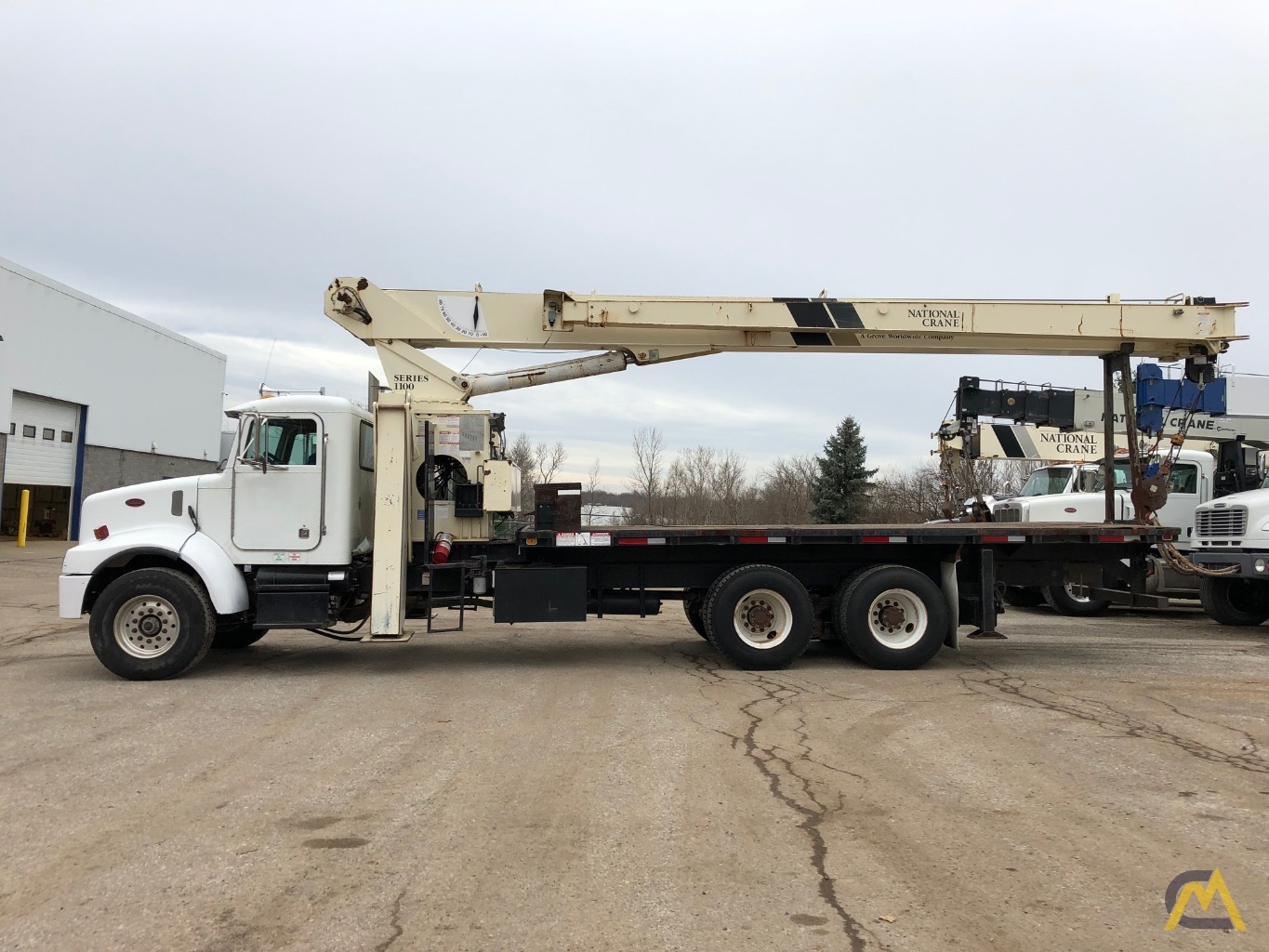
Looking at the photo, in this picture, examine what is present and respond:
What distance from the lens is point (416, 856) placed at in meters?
4.37

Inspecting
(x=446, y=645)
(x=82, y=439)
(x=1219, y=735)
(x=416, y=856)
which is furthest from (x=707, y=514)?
(x=416, y=856)

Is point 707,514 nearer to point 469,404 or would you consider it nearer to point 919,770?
point 469,404

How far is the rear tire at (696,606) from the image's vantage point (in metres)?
10.2

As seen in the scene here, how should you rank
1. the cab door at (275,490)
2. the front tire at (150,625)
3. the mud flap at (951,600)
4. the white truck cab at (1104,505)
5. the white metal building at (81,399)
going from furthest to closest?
the white metal building at (81,399) → the white truck cab at (1104,505) → the mud flap at (951,600) → the cab door at (275,490) → the front tire at (150,625)

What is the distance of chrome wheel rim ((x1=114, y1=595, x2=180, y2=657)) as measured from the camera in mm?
8617

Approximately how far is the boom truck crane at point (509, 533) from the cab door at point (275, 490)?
0.02m

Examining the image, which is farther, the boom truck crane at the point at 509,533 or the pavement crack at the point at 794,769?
the boom truck crane at the point at 509,533

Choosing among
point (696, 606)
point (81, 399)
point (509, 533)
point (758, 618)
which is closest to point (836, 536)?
point (758, 618)

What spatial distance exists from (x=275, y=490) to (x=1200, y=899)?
8179 mm

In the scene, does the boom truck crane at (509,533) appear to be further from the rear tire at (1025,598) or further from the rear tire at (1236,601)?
the rear tire at (1025,598)

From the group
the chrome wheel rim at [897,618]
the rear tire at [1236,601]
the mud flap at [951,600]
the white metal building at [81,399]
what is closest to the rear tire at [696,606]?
the chrome wheel rim at [897,618]

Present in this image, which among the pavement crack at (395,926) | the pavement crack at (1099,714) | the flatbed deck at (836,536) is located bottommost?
the pavement crack at (395,926)

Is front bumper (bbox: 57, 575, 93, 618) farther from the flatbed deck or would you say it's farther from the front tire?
the flatbed deck

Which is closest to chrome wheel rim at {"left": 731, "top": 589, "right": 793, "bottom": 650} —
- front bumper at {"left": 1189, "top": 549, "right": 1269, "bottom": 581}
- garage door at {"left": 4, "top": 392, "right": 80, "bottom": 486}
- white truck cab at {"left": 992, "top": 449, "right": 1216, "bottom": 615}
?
front bumper at {"left": 1189, "top": 549, "right": 1269, "bottom": 581}
